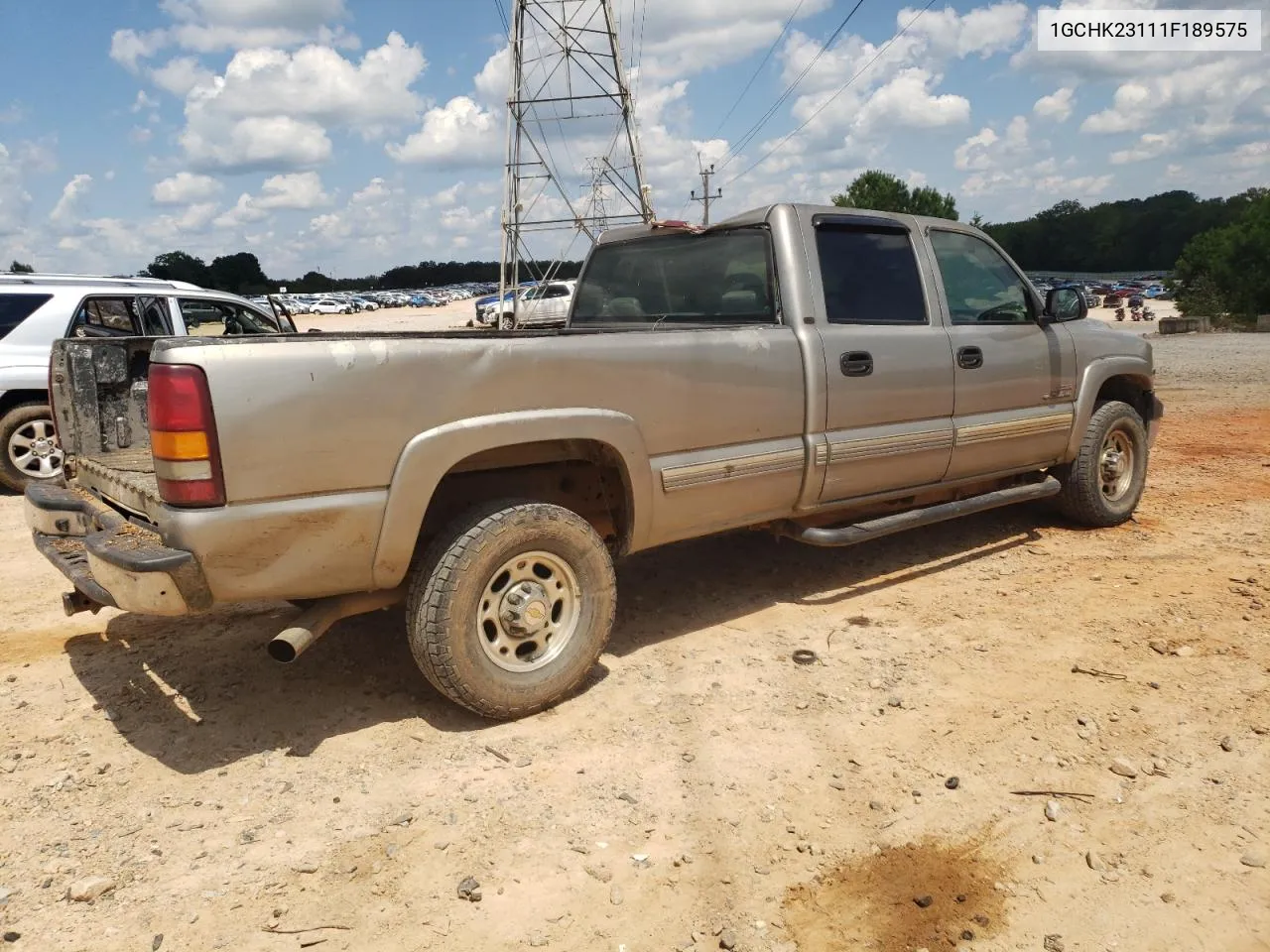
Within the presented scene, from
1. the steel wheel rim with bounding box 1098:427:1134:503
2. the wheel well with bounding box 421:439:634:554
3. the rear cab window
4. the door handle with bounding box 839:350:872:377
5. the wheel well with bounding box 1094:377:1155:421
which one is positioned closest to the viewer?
the wheel well with bounding box 421:439:634:554

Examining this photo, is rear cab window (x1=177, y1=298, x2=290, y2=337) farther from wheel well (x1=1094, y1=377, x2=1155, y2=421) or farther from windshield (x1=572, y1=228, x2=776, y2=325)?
wheel well (x1=1094, y1=377, x2=1155, y2=421)

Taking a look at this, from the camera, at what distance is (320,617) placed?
3287 mm

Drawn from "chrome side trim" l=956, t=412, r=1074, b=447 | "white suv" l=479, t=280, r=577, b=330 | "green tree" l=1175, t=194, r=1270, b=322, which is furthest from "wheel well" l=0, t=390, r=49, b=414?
"green tree" l=1175, t=194, r=1270, b=322

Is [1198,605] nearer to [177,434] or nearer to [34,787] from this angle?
[177,434]

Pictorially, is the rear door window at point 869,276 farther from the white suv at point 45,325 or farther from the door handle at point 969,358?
the white suv at point 45,325

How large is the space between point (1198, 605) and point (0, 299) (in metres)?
9.06

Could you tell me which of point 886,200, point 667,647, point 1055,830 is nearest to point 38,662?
point 667,647

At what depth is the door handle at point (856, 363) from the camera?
441 cm

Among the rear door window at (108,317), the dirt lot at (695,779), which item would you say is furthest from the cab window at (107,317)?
the dirt lot at (695,779)

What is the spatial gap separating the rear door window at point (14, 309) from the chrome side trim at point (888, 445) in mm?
7180

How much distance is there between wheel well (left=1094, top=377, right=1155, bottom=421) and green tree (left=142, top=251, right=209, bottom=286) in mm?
81830

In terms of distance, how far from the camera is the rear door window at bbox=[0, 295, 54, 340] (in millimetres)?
7996

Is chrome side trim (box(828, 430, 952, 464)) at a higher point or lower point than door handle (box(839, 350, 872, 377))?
lower

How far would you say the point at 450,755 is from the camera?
3314 mm
